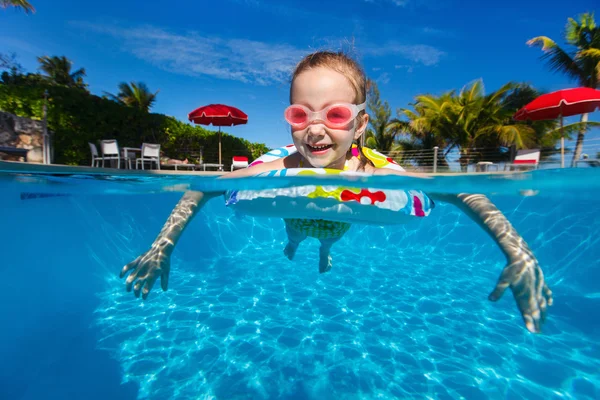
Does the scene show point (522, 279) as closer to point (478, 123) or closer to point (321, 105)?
point (321, 105)

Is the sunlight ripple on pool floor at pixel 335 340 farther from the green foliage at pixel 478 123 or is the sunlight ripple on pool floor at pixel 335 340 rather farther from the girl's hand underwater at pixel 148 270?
the green foliage at pixel 478 123

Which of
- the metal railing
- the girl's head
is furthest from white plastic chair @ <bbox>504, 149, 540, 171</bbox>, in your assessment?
the girl's head

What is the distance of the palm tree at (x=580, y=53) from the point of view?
19167 mm

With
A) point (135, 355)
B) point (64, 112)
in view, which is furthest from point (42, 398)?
point (64, 112)

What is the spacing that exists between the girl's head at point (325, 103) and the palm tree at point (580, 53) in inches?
885

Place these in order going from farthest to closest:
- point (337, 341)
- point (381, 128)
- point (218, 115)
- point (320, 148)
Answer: point (381, 128), point (218, 115), point (337, 341), point (320, 148)

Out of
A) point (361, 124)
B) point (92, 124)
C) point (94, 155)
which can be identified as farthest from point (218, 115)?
point (361, 124)

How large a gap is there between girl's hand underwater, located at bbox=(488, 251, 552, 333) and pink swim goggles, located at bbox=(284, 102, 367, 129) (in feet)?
5.10

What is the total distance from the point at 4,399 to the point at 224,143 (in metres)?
16.3

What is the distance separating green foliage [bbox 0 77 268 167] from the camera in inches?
440

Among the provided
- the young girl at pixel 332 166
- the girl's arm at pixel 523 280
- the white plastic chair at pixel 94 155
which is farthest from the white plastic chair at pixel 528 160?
the white plastic chair at pixel 94 155

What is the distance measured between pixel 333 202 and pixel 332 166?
61 cm

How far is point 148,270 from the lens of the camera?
2.09 metres

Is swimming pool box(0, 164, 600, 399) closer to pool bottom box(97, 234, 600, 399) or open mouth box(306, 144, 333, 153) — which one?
pool bottom box(97, 234, 600, 399)
